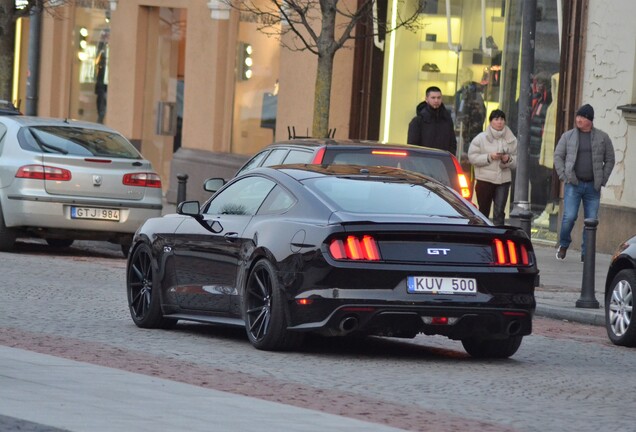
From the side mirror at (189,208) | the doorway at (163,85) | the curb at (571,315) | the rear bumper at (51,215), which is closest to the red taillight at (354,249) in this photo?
the side mirror at (189,208)

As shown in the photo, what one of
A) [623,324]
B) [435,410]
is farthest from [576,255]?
[435,410]

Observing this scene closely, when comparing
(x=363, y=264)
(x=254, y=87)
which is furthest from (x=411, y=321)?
(x=254, y=87)

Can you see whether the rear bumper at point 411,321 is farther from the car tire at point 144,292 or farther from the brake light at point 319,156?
the brake light at point 319,156

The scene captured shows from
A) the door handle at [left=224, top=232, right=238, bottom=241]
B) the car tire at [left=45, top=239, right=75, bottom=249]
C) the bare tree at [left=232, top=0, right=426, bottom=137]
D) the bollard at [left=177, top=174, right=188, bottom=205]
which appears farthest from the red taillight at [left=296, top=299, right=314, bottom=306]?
the bare tree at [left=232, top=0, right=426, bottom=137]

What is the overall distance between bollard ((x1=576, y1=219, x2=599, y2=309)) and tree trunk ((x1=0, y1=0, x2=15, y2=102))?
16.7 meters

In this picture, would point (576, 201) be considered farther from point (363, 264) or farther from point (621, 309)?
point (363, 264)

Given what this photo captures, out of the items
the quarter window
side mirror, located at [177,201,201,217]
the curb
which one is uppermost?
the quarter window

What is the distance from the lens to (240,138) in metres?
29.5

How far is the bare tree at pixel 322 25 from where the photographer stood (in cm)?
2220

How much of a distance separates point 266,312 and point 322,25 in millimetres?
11583

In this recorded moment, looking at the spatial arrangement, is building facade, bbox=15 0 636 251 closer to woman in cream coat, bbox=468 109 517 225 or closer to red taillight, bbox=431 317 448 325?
woman in cream coat, bbox=468 109 517 225

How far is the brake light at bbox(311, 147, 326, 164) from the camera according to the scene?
47.6 ft

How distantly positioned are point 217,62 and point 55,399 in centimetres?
2168

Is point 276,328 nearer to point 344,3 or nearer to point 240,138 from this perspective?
point 344,3
